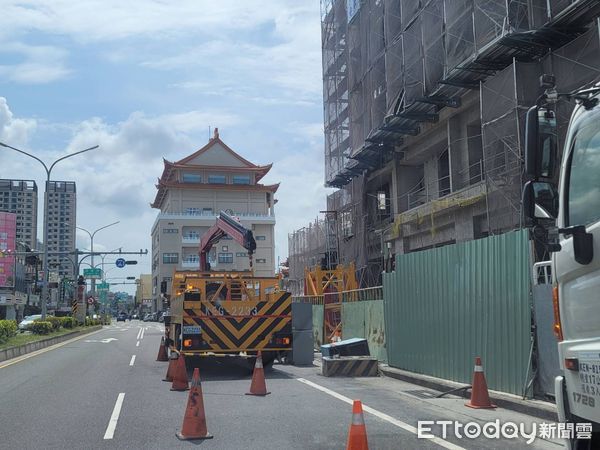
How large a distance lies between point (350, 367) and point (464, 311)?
3.76m

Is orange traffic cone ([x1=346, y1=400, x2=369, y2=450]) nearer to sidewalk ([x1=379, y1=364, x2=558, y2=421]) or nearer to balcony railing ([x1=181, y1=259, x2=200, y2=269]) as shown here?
sidewalk ([x1=379, y1=364, x2=558, y2=421])

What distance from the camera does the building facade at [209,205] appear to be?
85.0 metres

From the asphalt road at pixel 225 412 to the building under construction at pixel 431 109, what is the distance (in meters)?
8.58

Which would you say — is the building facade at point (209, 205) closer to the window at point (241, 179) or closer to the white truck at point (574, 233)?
the window at point (241, 179)

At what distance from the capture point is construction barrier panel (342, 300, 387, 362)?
51.1 feet

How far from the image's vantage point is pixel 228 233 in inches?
647

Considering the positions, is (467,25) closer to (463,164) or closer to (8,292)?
(463,164)

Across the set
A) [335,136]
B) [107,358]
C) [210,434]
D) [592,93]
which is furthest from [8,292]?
[592,93]

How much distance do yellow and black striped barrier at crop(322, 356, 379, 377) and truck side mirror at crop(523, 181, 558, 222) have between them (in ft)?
32.8

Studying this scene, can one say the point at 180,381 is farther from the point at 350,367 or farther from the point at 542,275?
the point at 542,275

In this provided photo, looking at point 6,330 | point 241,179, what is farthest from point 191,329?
point 241,179

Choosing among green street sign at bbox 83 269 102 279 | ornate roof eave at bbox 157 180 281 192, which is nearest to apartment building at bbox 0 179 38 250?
ornate roof eave at bbox 157 180 281 192

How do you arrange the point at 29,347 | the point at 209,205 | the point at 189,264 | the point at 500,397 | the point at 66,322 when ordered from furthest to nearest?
the point at 209,205
the point at 189,264
the point at 66,322
the point at 29,347
the point at 500,397

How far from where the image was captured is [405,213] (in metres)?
27.2
